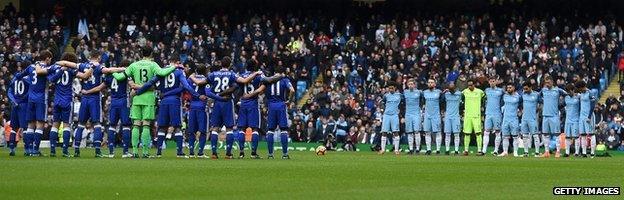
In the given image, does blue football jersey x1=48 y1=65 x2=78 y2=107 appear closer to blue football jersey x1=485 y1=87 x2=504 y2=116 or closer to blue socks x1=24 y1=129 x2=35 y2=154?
blue socks x1=24 y1=129 x2=35 y2=154

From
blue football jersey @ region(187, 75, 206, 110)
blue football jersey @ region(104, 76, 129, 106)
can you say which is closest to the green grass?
blue football jersey @ region(104, 76, 129, 106)

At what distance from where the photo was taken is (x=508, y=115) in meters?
36.8

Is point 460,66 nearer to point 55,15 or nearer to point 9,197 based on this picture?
point 55,15

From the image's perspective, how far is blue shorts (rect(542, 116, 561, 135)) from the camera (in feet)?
120

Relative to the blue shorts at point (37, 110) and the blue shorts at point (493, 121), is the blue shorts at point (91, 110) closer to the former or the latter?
the blue shorts at point (37, 110)

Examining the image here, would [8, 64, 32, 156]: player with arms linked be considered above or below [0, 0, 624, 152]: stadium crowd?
below

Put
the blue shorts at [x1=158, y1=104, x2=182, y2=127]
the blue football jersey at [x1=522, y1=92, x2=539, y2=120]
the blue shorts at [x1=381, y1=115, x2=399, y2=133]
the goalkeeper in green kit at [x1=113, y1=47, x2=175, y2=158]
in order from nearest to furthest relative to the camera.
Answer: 1. the goalkeeper in green kit at [x1=113, y1=47, x2=175, y2=158]
2. the blue shorts at [x1=158, y1=104, x2=182, y2=127]
3. the blue football jersey at [x1=522, y1=92, x2=539, y2=120]
4. the blue shorts at [x1=381, y1=115, x2=399, y2=133]

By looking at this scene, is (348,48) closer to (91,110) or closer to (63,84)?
(91,110)

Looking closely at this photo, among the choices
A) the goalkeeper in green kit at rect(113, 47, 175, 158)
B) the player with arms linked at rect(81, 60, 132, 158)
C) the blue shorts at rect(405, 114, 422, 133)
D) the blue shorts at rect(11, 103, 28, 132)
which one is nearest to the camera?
the goalkeeper in green kit at rect(113, 47, 175, 158)

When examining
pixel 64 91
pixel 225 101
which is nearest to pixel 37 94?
pixel 64 91

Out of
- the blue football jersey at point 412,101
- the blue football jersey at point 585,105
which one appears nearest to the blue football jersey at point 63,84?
the blue football jersey at point 412,101

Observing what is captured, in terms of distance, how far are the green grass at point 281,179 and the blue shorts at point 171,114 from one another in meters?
1.82

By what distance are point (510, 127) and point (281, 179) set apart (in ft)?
54.3

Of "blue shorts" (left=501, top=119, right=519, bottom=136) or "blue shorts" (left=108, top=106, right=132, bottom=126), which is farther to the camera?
"blue shorts" (left=501, top=119, right=519, bottom=136)
